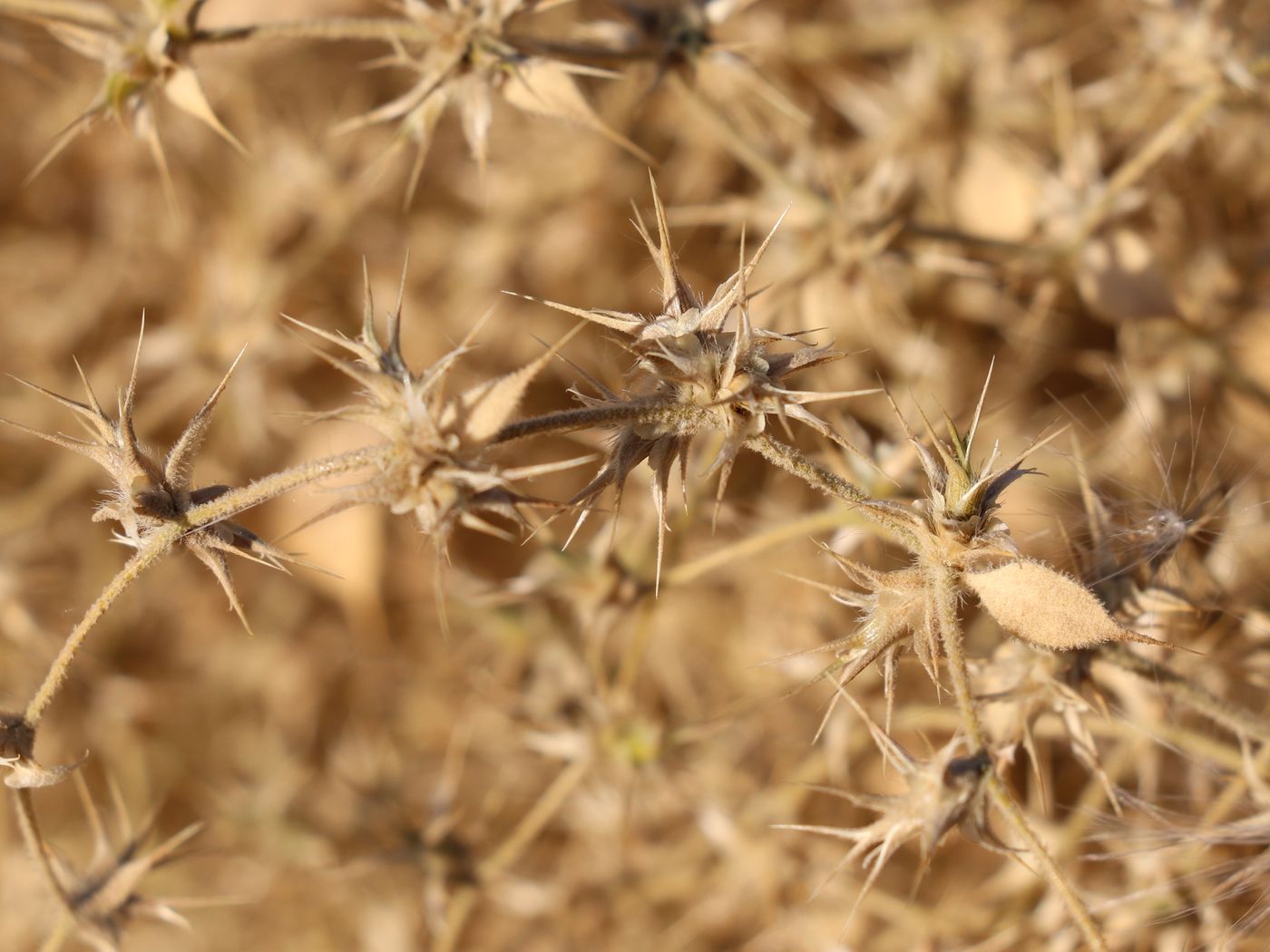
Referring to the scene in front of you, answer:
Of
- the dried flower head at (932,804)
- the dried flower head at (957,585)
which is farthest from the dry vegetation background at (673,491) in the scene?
the dried flower head at (957,585)

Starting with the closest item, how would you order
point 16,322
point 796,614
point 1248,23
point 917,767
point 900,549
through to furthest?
point 917,767 < point 900,549 < point 1248,23 < point 796,614 < point 16,322

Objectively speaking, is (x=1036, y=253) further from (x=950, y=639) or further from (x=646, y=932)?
(x=646, y=932)

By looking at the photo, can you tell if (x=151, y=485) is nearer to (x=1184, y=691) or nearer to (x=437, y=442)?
(x=437, y=442)

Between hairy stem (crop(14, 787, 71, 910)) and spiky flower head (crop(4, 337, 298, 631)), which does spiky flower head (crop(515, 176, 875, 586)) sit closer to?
spiky flower head (crop(4, 337, 298, 631))

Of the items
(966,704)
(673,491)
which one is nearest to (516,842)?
(673,491)

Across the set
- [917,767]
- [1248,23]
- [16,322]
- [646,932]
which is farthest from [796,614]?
[16,322]
